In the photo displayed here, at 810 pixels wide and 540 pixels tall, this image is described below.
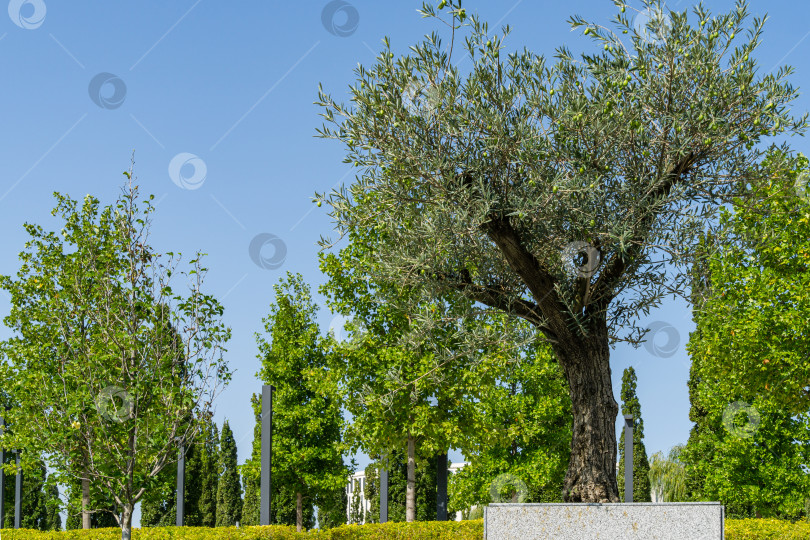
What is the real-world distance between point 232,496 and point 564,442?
18361 mm

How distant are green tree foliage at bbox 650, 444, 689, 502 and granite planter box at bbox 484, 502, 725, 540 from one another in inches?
1198

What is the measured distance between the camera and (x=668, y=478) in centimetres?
3922

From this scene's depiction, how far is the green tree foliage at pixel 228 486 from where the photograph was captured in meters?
37.5

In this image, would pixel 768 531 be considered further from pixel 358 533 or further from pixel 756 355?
pixel 358 533

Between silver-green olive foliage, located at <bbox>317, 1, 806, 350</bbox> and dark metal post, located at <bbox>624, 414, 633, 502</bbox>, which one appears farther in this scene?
dark metal post, located at <bbox>624, 414, 633, 502</bbox>

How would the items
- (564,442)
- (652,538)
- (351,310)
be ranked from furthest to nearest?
(564,442) → (351,310) → (652,538)

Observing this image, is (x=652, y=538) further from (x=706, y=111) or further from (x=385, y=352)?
(x=385, y=352)

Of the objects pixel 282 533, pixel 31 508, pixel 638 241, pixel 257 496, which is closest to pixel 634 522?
pixel 638 241

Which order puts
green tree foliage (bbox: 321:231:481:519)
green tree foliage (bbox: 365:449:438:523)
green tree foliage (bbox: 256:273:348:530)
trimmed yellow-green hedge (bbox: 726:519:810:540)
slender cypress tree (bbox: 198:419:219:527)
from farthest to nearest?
slender cypress tree (bbox: 198:419:219:527)
green tree foliage (bbox: 365:449:438:523)
green tree foliage (bbox: 256:273:348:530)
green tree foliage (bbox: 321:231:481:519)
trimmed yellow-green hedge (bbox: 726:519:810:540)

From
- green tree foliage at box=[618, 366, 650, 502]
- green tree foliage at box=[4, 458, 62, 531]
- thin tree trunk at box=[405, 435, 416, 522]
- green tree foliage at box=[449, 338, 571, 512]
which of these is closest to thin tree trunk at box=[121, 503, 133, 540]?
thin tree trunk at box=[405, 435, 416, 522]

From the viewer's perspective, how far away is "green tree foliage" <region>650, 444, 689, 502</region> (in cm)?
3872

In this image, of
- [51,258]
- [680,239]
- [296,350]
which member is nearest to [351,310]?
[296,350]

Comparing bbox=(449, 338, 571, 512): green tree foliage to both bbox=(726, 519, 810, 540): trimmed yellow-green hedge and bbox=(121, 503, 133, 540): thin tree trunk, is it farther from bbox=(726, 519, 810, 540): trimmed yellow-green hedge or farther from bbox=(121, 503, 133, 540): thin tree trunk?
bbox=(121, 503, 133, 540): thin tree trunk

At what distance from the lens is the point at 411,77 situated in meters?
9.28
